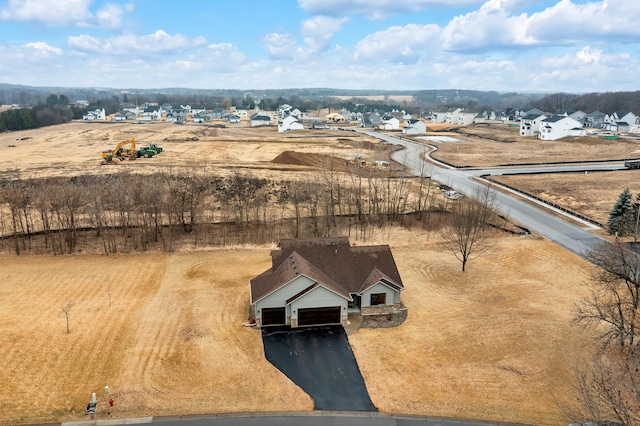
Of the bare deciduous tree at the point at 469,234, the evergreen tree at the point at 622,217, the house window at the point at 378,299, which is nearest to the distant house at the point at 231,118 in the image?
the bare deciduous tree at the point at 469,234

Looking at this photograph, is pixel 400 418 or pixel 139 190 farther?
pixel 139 190

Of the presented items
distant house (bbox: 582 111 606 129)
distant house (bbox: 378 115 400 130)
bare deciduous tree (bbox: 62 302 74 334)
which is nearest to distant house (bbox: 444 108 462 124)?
distant house (bbox: 378 115 400 130)

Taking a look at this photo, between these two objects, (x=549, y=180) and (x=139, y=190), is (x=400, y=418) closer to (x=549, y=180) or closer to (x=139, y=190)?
(x=139, y=190)

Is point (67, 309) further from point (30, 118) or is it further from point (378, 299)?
point (30, 118)

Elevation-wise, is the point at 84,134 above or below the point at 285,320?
above

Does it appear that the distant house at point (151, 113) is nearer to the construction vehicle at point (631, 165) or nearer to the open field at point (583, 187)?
the open field at point (583, 187)

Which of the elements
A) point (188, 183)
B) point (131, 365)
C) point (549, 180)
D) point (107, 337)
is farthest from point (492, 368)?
point (549, 180)
